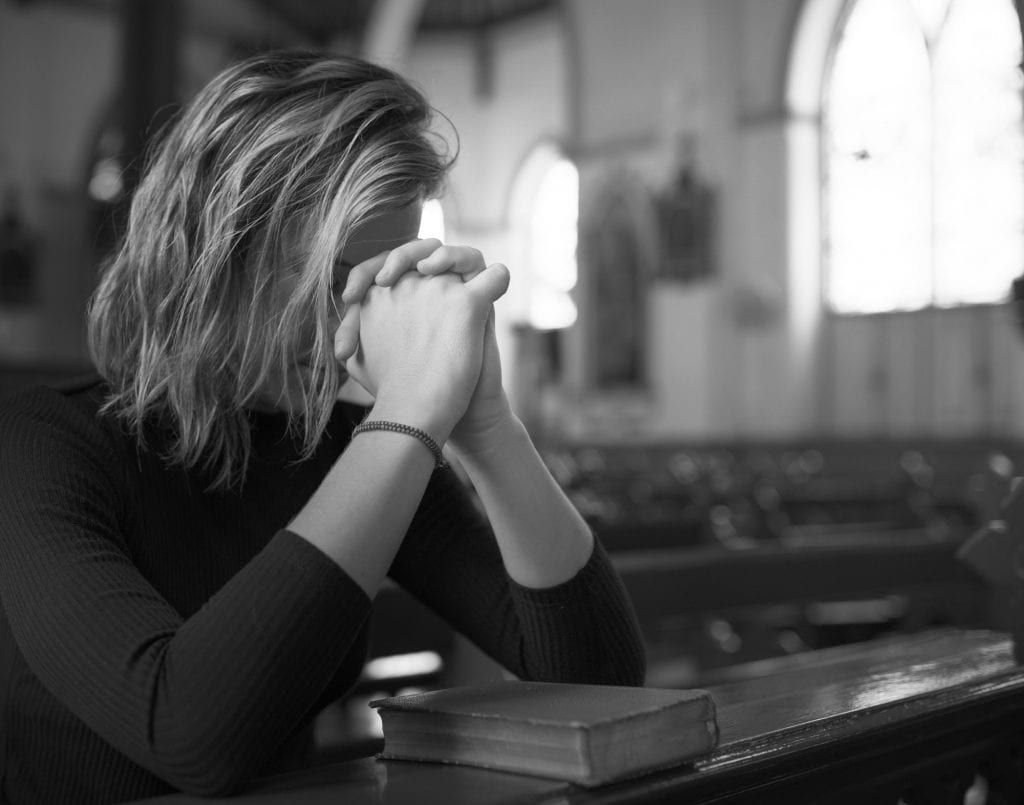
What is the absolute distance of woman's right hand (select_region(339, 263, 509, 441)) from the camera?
129 centimetres

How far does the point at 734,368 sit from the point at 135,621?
48.2 ft

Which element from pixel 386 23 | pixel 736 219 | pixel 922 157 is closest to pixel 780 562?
pixel 386 23

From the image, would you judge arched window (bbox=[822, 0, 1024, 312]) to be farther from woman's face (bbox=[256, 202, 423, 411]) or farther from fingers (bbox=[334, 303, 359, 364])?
fingers (bbox=[334, 303, 359, 364])

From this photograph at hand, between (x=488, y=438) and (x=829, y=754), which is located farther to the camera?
(x=488, y=438)

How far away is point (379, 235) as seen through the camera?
4.80 feet

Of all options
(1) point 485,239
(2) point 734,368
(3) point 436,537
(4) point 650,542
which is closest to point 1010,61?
(2) point 734,368

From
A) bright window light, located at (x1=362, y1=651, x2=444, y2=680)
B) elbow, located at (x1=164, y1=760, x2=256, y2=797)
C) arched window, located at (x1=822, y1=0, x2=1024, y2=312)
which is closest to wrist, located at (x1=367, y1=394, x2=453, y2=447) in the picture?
elbow, located at (x1=164, y1=760, x2=256, y2=797)

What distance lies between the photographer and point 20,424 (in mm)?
1407

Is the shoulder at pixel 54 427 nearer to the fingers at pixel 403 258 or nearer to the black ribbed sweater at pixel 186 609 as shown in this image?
the black ribbed sweater at pixel 186 609

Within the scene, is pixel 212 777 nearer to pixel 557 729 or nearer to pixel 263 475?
pixel 557 729

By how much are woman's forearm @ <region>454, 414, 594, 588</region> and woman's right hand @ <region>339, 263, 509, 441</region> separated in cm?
16

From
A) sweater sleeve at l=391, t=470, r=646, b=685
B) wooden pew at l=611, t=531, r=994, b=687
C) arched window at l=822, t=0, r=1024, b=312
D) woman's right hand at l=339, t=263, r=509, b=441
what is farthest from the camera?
arched window at l=822, t=0, r=1024, b=312

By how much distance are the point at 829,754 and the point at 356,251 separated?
0.73 meters

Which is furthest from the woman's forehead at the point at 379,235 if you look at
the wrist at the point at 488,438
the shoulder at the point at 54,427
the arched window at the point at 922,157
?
the arched window at the point at 922,157
